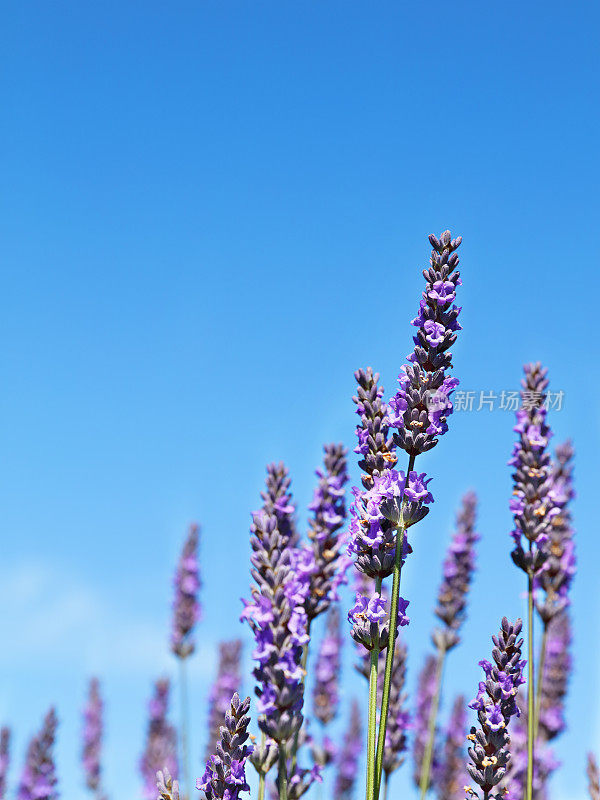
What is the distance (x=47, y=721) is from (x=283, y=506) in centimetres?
432

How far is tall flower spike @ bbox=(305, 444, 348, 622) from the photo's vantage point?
438cm

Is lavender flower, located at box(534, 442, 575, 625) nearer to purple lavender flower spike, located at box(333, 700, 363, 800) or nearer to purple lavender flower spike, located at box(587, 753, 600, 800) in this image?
purple lavender flower spike, located at box(587, 753, 600, 800)

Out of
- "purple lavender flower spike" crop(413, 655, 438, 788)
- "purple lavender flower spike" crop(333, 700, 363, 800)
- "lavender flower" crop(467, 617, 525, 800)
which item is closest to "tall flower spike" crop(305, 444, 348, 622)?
"lavender flower" crop(467, 617, 525, 800)

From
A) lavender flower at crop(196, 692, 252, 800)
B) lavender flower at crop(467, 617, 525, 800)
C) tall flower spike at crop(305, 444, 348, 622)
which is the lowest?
lavender flower at crop(196, 692, 252, 800)

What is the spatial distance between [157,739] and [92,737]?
8.78 ft

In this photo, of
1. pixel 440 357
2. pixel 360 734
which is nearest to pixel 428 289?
pixel 440 357

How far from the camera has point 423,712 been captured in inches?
377

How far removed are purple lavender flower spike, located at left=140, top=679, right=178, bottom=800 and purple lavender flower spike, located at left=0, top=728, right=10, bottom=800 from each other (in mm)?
2542

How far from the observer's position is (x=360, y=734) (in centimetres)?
1127

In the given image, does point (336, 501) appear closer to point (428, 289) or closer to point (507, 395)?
point (507, 395)

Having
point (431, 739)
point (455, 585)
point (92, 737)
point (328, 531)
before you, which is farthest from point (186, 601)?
point (92, 737)

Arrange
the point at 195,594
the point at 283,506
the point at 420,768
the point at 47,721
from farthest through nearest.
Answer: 1. the point at 195,594
2. the point at 420,768
3. the point at 47,721
4. the point at 283,506

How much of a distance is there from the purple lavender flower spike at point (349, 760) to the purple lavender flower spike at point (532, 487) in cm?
640

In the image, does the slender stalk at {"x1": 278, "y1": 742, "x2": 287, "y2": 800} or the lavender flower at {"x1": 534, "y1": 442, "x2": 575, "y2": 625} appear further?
the lavender flower at {"x1": 534, "y1": 442, "x2": 575, "y2": 625}
